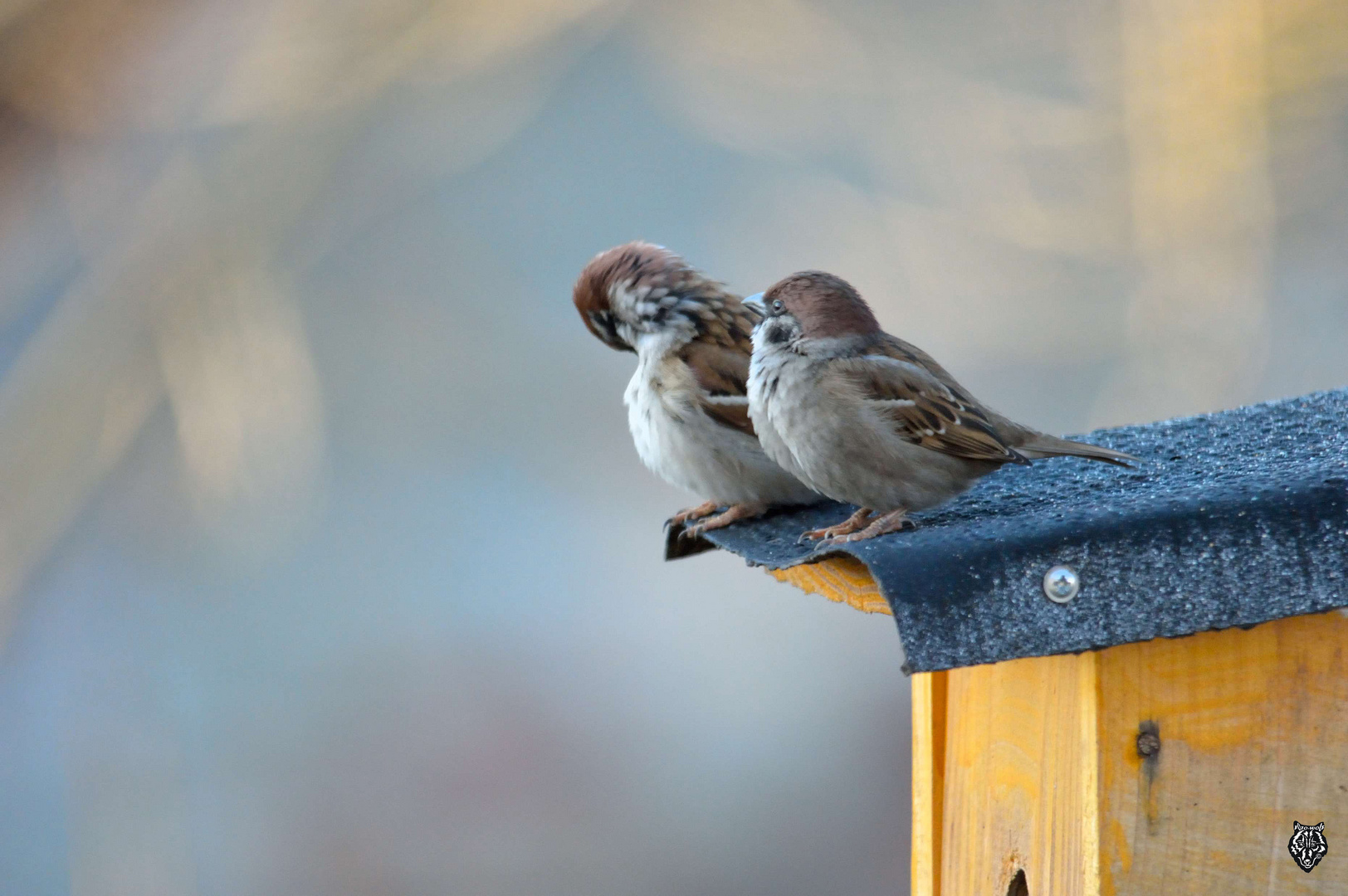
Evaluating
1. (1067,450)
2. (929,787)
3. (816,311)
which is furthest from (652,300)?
(929,787)

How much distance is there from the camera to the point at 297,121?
541cm

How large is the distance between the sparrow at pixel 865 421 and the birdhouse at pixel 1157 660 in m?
0.29

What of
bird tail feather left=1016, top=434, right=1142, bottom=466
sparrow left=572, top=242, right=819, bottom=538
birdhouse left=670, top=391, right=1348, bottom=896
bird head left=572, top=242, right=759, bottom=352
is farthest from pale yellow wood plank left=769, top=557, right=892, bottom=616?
bird head left=572, top=242, right=759, bottom=352

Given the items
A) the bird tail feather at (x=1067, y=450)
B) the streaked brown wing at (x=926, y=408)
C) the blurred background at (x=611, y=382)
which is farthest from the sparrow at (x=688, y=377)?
the blurred background at (x=611, y=382)

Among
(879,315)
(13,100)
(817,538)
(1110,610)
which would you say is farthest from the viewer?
(879,315)

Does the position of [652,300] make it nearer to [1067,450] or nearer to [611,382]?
[1067,450]

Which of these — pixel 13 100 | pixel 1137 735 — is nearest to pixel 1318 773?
pixel 1137 735

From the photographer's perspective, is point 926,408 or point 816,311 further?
point 816,311

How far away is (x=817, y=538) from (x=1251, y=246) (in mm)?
4748

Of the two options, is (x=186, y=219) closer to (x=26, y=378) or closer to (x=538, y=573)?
(x=26, y=378)

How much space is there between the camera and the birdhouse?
67.3 inches

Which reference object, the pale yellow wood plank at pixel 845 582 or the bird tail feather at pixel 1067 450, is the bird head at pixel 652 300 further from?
the pale yellow wood plank at pixel 845 582

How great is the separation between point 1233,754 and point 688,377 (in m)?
1.53

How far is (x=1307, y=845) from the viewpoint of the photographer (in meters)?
1.83
